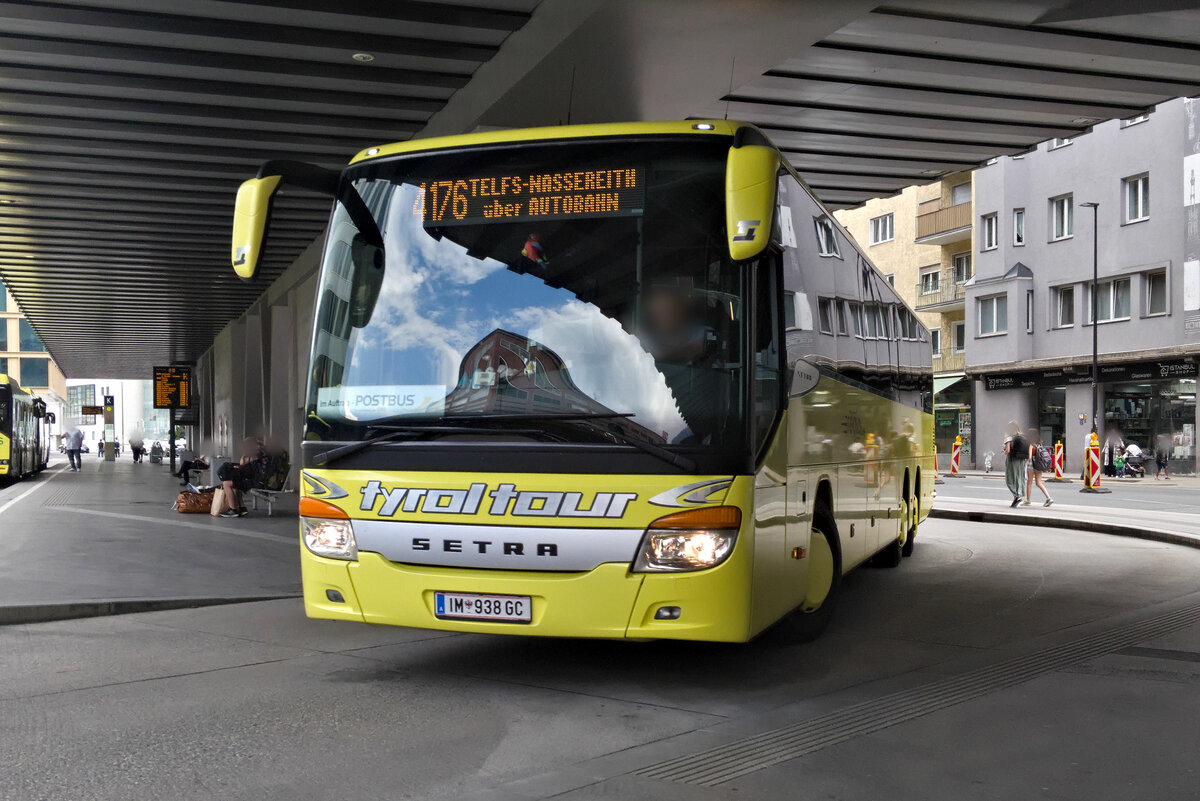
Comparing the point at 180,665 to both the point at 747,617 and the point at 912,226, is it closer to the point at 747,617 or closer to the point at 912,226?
the point at 747,617

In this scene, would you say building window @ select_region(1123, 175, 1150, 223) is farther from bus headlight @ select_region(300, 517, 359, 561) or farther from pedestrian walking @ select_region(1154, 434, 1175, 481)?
bus headlight @ select_region(300, 517, 359, 561)

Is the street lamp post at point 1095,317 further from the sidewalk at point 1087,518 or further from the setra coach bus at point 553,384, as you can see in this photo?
the setra coach bus at point 553,384

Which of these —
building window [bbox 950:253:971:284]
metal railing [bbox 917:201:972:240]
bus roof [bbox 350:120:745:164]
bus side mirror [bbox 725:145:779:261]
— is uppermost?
metal railing [bbox 917:201:972:240]

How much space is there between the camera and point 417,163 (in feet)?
22.0

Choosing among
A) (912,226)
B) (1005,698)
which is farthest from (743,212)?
(912,226)

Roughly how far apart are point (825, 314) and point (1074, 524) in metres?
12.1

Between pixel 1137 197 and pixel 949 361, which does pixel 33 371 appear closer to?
pixel 949 361

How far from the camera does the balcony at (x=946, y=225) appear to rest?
4797cm

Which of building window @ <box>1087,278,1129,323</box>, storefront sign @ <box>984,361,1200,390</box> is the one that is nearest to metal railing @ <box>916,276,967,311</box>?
storefront sign @ <box>984,361,1200,390</box>

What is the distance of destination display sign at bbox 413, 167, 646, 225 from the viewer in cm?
637

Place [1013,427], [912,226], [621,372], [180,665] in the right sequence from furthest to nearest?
[912,226] < [1013,427] < [180,665] < [621,372]

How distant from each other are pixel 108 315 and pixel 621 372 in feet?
114

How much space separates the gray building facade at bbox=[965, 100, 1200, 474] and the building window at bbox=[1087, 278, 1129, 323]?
0.15 ft

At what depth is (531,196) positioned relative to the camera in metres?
6.47
